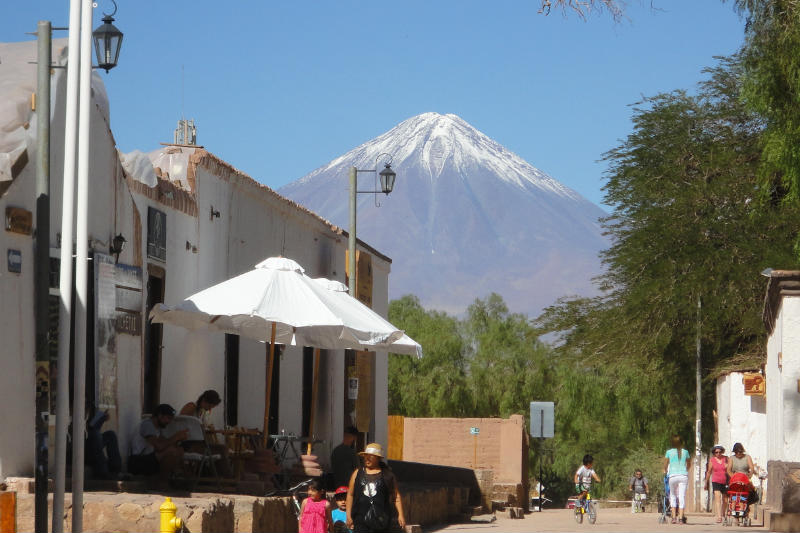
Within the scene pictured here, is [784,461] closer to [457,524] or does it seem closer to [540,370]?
[457,524]

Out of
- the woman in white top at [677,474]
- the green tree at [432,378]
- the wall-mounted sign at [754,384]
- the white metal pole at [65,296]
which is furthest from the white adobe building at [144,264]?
the green tree at [432,378]

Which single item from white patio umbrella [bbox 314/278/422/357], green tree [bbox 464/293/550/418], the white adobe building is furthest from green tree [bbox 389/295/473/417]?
white patio umbrella [bbox 314/278/422/357]

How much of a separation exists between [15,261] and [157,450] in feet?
9.27

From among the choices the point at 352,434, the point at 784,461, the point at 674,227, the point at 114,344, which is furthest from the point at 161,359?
the point at 674,227

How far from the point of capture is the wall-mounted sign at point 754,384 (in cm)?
2241

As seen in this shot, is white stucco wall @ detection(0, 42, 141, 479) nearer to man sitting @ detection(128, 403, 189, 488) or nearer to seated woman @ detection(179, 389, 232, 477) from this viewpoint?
man sitting @ detection(128, 403, 189, 488)

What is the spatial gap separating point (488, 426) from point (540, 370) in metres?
21.8

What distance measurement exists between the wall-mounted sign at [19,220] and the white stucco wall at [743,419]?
14492mm

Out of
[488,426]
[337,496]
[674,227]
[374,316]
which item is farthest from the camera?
[488,426]

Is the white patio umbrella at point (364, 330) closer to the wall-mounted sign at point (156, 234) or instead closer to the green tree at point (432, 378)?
the wall-mounted sign at point (156, 234)

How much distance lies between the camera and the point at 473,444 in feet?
110

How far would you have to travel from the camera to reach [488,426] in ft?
110

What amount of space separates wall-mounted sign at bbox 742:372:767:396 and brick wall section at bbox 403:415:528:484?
33.3 feet

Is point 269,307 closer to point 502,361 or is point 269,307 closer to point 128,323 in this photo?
point 128,323
